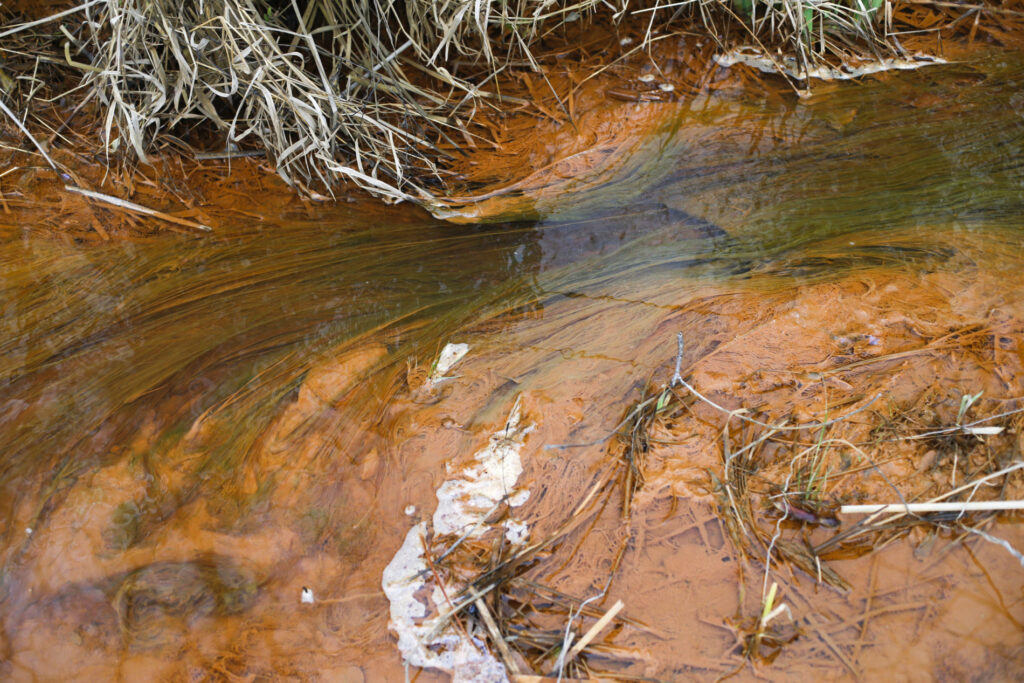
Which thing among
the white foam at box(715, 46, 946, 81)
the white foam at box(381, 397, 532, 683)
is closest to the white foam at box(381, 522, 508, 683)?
the white foam at box(381, 397, 532, 683)

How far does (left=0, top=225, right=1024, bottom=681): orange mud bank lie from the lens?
1.17 metres

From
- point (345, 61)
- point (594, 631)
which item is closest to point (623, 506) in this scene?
point (594, 631)

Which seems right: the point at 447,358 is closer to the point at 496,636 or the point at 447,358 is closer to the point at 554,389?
the point at 554,389

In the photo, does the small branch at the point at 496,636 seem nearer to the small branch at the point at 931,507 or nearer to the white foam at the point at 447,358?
the white foam at the point at 447,358

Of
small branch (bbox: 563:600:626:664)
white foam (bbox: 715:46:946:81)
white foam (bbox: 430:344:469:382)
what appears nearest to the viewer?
small branch (bbox: 563:600:626:664)

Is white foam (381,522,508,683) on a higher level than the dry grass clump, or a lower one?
lower

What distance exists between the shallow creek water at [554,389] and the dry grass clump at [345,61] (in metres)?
0.23

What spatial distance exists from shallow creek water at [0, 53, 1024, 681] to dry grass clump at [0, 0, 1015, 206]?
23cm

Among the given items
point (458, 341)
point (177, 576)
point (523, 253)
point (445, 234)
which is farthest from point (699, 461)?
point (177, 576)

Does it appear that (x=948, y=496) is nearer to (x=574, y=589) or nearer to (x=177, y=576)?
(x=574, y=589)

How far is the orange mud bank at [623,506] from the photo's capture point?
1.17m

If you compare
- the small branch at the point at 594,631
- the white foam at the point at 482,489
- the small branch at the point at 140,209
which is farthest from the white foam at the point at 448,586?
the small branch at the point at 140,209

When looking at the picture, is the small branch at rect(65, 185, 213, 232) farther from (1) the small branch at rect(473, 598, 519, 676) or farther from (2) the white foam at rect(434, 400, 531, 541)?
(1) the small branch at rect(473, 598, 519, 676)

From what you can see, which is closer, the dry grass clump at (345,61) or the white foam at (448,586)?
the white foam at (448,586)
